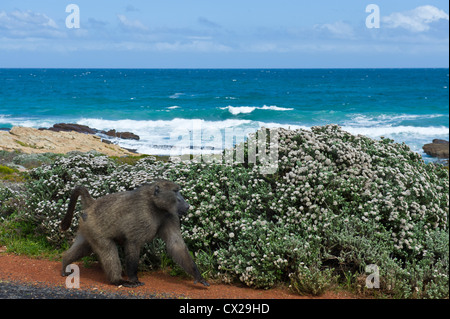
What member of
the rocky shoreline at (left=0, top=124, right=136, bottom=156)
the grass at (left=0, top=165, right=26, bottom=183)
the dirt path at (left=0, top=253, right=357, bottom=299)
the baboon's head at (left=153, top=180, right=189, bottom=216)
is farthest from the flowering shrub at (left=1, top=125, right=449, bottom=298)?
the rocky shoreline at (left=0, top=124, right=136, bottom=156)

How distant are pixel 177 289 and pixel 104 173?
174 inches

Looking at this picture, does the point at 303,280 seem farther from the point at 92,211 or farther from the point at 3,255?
the point at 3,255

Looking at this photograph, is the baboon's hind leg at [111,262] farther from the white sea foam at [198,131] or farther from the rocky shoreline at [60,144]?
the white sea foam at [198,131]

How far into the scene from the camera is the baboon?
639cm

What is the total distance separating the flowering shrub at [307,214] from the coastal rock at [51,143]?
60.3ft

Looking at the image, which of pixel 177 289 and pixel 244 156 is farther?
pixel 244 156

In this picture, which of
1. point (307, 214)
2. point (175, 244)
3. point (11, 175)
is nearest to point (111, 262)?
point (175, 244)

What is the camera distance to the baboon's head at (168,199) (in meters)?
6.35

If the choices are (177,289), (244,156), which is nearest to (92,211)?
(177,289)

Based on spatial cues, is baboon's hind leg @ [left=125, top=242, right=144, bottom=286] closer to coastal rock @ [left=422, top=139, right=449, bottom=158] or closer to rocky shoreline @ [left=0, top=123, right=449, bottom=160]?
rocky shoreline @ [left=0, top=123, right=449, bottom=160]

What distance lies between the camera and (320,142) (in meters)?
9.26

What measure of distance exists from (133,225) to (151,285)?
110 centimetres

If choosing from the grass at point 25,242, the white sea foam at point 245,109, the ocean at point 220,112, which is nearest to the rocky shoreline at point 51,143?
the ocean at point 220,112

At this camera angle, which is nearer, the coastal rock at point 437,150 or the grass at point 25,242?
the grass at point 25,242
